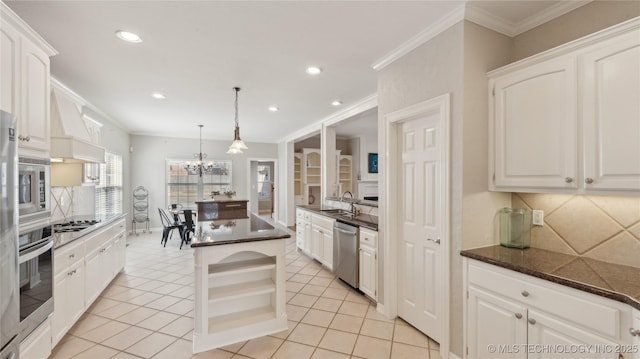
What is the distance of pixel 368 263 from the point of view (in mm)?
3191

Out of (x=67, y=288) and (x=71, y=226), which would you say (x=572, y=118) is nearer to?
(x=67, y=288)

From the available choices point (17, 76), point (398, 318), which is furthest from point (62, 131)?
point (398, 318)

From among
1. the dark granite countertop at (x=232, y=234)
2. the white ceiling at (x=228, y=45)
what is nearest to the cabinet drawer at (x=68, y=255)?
the dark granite countertop at (x=232, y=234)

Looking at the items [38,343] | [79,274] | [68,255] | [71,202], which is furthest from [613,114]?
[71,202]

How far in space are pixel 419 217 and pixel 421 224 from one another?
0.07m

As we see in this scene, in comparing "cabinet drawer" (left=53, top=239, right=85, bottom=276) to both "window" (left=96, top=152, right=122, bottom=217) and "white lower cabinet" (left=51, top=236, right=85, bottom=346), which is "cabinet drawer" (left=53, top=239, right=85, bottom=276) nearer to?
"white lower cabinet" (left=51, top=236, right=85, bottom=346)

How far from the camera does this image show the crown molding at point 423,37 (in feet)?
6.73

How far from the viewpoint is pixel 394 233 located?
2.77 metres

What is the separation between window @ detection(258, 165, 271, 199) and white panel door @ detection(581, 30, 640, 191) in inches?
414

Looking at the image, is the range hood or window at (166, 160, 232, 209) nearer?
the range hood

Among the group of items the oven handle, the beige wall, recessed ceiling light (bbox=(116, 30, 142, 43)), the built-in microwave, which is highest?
recessed ceiling light (bbox=(116, 30, 142, 43))

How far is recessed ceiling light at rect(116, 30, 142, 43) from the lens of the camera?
7.56ft

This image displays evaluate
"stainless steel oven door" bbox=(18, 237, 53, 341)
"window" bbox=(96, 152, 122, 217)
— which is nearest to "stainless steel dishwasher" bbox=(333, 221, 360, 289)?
"stainless steel oven door" bbox=(18, 237, 53, 341)

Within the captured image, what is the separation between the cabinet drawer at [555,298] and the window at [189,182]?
7373 millimetres
